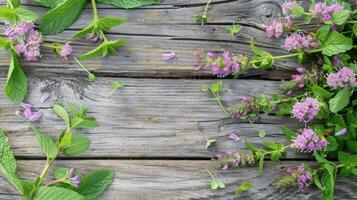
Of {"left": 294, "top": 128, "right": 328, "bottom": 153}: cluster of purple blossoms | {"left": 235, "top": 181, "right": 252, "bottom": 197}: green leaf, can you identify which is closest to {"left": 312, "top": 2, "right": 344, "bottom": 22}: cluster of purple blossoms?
{"left": 294, "top": 128, "right": 328, "bottom": 153}: cluster of purple blossoms

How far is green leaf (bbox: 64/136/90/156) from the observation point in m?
2.14

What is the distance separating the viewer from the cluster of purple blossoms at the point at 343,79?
83.0 inches

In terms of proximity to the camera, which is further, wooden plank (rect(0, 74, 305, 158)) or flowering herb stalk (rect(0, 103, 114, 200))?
wooden plank (rect(0, 74, 305, 158))

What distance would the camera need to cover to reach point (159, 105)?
225cm

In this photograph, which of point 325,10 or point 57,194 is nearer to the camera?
point 57,194

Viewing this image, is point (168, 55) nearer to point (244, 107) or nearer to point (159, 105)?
point (159, 105)

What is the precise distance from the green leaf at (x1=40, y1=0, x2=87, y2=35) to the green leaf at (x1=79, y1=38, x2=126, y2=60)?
0.47 feet

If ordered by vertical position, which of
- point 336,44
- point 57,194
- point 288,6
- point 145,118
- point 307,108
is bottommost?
point 57,194

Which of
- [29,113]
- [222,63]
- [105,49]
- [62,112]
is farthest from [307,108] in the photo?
[29,113]

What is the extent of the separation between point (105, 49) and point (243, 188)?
2.27 ft

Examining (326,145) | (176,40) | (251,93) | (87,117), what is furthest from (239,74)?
(87,117)

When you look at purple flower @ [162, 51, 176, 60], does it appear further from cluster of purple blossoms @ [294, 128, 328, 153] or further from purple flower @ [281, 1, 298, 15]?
cluster of purple blossoms @ [294, 128, 328, 153]

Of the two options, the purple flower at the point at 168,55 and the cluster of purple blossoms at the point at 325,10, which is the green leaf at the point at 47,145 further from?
the cluster of purple blossoms at the point at 325,10

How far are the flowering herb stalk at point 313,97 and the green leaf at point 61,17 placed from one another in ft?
1.52
